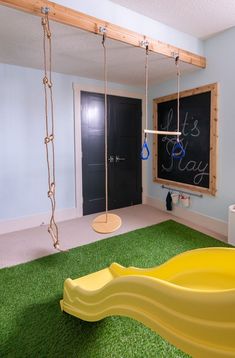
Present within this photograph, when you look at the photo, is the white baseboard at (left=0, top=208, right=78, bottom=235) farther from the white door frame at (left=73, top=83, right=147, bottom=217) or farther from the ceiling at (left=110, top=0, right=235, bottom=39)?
the ceiling at (left=110, top=0, right=235, bottom=39)

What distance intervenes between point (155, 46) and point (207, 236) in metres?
2.42

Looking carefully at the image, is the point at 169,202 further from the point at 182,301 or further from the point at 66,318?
the point at 182,301

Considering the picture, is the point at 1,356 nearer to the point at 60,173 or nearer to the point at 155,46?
the point at 60,173

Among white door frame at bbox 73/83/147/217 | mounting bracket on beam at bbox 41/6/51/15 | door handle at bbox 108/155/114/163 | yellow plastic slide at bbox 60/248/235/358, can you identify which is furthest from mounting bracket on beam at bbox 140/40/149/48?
yellow plastic slide at bbox 60/248/235/358

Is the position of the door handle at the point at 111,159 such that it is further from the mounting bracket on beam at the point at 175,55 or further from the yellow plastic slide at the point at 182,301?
the yellow plastic slide at the point at 182,301

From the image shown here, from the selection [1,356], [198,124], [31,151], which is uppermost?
[198,124]

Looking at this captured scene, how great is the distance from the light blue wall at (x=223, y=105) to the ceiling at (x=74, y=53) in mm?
262

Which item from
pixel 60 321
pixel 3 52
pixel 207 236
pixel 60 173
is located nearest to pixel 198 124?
pixel 207 236

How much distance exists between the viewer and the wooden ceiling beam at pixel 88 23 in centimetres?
183

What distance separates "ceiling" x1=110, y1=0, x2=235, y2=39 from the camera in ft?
7.50

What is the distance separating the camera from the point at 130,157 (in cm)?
450

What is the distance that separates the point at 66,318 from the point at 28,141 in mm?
2526

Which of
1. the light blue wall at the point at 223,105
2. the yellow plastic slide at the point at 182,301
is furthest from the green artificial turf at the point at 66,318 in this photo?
the light blue wall at the point at 223,105

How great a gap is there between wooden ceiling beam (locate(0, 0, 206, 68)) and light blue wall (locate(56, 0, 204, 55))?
2.2 inches
